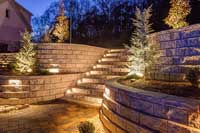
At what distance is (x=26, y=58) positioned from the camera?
392 inches

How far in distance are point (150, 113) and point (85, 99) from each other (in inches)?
204

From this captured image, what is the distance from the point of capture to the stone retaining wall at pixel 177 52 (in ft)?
21.7

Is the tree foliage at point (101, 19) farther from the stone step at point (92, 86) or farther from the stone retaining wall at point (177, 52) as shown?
the stone retaining wall at point (177, 52)

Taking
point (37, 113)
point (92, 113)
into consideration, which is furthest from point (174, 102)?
point (37, 113)

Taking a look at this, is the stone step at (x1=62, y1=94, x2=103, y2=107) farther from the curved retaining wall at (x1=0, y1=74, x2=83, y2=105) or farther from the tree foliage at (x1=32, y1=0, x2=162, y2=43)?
the tree foliage at (x1=32, y1=0, x2=162, y2=43)

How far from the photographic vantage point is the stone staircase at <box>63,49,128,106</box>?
9039mm

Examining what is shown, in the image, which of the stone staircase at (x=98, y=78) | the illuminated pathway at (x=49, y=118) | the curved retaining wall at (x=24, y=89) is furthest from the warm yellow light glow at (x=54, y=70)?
the illuminated pathway at (x=49, y=118)

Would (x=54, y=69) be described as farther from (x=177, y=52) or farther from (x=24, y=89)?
(x=177, y=52)

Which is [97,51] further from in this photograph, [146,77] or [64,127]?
[64,127]

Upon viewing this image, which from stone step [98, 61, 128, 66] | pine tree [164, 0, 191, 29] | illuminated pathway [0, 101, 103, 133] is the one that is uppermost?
pine tree [164, 0, 191, 29]

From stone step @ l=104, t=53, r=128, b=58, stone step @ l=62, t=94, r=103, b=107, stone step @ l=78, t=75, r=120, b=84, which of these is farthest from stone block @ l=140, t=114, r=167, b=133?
stone step @ l=104, t=53, r=128, b=58

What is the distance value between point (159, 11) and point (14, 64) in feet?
46.1

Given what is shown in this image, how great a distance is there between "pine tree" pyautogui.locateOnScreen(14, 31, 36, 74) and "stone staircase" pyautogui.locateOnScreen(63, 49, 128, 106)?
1.95 metres

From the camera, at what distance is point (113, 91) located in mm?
5707
